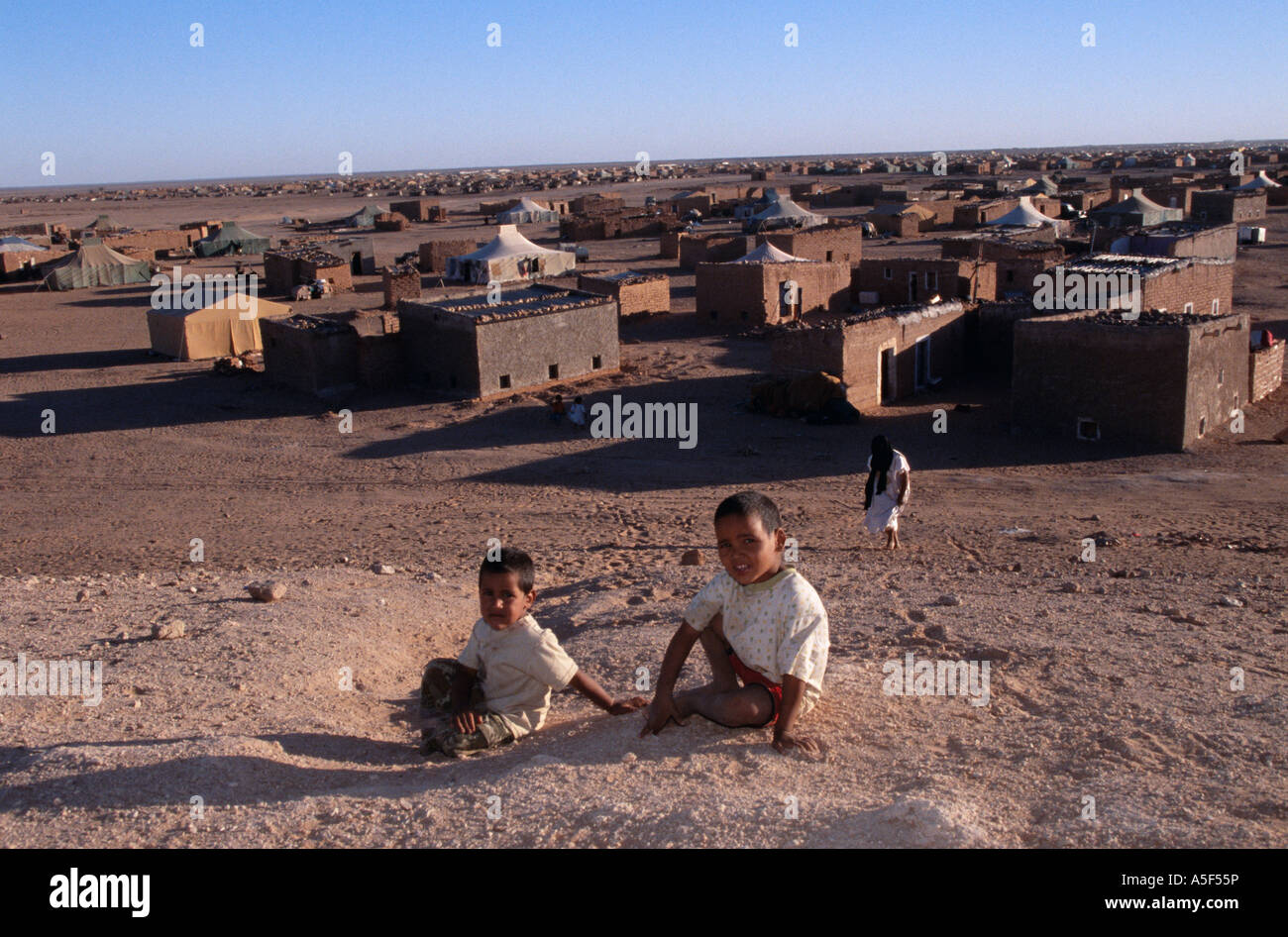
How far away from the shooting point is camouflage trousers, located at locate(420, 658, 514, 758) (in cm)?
462

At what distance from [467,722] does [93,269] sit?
39086 millimetres

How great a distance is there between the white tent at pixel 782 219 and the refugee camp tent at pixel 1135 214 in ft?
36.9

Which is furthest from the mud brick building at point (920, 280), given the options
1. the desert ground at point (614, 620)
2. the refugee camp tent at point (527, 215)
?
the refugee camp tent at point (527, 215)

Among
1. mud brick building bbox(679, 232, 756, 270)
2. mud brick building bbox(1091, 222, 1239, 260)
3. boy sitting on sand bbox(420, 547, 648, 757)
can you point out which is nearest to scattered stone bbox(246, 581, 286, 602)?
boy sitting on sand bbox(420, 547, 648, 757)

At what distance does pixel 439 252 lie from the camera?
1517 inches

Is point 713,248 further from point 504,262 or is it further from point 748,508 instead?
point 748,508

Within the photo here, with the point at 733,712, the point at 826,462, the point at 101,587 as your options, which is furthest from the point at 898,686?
the point at 826,462

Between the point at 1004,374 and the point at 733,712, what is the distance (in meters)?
17.1

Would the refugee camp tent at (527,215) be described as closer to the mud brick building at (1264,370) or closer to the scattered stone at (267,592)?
the mud brick building at (1264,370)

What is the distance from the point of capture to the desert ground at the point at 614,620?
12.5 feet

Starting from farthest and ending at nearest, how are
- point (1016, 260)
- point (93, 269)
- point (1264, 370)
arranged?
1. point (93, 269)
2. point (1016, 260)
3. point (1264, 370)

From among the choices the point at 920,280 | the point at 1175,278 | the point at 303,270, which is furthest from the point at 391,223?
the point at 1175,278

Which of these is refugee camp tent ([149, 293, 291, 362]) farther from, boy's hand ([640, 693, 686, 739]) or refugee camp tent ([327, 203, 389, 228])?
refugee camp tent ([327, 203, 389, 228])

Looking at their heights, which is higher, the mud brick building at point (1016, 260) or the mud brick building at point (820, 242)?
the mud brick building at point (820, 242)
